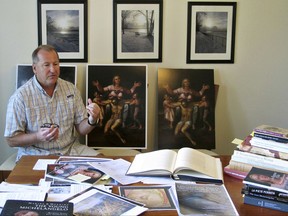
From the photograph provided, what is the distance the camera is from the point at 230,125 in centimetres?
311

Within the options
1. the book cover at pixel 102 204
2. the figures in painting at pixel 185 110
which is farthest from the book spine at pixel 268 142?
the figures in painting at pixel 185 110

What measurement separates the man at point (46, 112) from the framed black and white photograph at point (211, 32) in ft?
3.62

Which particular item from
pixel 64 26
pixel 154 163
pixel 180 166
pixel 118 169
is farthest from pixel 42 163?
pixel 64 26

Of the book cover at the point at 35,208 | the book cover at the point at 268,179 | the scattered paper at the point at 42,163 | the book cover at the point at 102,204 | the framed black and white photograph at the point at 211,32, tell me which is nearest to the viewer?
the book cover at the point at 35,208

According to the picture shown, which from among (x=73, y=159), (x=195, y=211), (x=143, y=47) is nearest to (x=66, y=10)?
(x=143, y=47)

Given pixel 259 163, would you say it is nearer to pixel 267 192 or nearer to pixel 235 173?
pixel 235 173

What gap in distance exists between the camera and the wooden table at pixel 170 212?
1.24m

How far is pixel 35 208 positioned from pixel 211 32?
229 centimetres

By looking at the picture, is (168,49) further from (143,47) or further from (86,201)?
(86,201)

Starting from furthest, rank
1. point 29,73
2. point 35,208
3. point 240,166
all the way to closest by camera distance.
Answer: point 29,73, point 240,166, point 35,208

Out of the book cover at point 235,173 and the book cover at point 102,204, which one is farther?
the book cover at point 235,173

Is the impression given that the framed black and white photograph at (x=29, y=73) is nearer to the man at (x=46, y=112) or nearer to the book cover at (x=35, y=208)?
the man at (x=46, y=112)

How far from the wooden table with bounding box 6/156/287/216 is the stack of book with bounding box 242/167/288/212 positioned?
2cm

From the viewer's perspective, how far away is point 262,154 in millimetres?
1586
